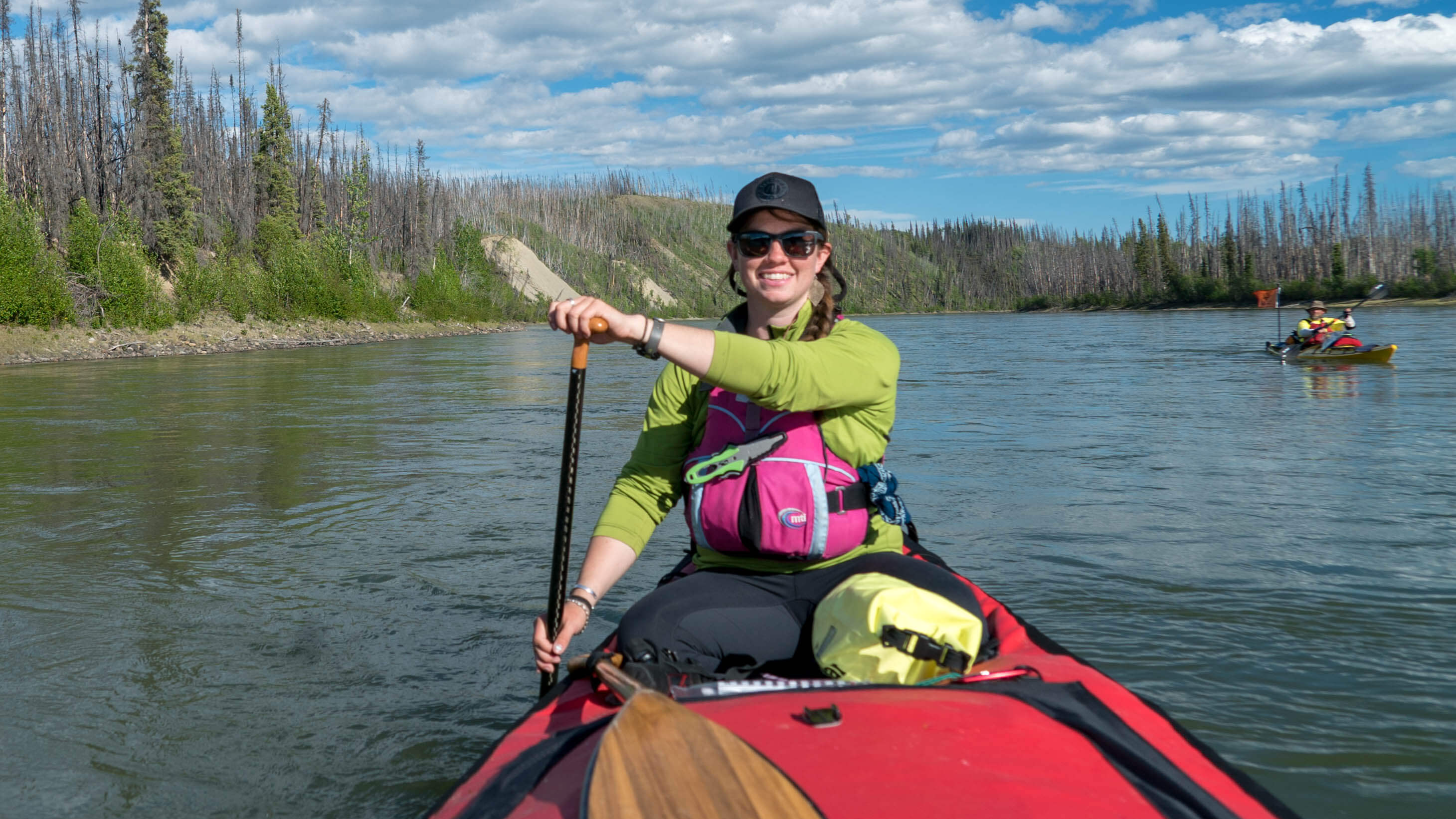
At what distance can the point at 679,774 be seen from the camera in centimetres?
182

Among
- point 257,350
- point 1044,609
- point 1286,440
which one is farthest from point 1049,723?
point 257,350

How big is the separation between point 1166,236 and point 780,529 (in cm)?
10023

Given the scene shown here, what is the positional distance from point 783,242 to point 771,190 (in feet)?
0.46

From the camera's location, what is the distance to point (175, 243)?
1647 inches

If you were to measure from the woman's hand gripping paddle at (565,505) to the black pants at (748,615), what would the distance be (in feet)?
0.93

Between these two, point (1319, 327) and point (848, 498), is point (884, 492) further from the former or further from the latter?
point (1319, 327)

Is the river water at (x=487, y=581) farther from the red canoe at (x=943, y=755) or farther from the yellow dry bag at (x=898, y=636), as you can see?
the yellow dry bag at (x=898, y=636)

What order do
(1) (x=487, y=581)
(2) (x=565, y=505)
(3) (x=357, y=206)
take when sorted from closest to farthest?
(2) (x=565, y=505) < (1) (x=487, y=581) < (3) (x=357, y=206)

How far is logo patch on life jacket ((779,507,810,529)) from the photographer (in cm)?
266

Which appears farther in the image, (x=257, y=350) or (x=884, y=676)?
(x=257, y=350)

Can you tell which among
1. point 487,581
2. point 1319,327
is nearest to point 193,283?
point 1319,327

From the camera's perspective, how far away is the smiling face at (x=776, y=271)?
277 cm

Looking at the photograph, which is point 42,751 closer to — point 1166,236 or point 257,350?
point 257,350

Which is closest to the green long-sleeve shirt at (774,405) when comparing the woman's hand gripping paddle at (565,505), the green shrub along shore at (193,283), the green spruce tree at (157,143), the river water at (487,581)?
the woman's hand gripping paddle at (565,505)
